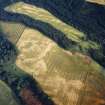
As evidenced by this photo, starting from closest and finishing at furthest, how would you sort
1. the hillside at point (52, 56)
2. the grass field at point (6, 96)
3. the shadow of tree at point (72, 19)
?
1. the grass field at point (6, 96)
2. the hillside at point (52, 56)
3. the shadow of tree at point (72, 19)

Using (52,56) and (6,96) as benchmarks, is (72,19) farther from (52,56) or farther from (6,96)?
(6,96)

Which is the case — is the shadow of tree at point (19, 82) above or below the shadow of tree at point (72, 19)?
below

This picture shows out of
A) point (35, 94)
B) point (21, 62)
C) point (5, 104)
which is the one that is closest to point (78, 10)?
point (21, 62)

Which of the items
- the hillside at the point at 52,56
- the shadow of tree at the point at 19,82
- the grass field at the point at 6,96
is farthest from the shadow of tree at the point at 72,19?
the grass field at the point at 6,96

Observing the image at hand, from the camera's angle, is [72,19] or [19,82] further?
[72,19]

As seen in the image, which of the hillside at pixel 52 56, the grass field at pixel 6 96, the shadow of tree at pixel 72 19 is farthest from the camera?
the shadow of tree at pixel 72 19

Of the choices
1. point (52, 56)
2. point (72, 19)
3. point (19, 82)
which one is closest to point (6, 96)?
point (19, 82)

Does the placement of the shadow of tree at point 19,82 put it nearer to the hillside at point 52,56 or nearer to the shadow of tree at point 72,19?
the hillside at point 52,56

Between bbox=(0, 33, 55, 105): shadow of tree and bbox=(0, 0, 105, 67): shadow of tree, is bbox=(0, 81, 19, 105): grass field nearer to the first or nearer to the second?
bbox=(0, 33, 55, 105): shadow of tree

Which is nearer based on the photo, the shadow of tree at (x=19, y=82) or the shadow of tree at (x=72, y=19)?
the shadow of tree at (x=19, y=82)
